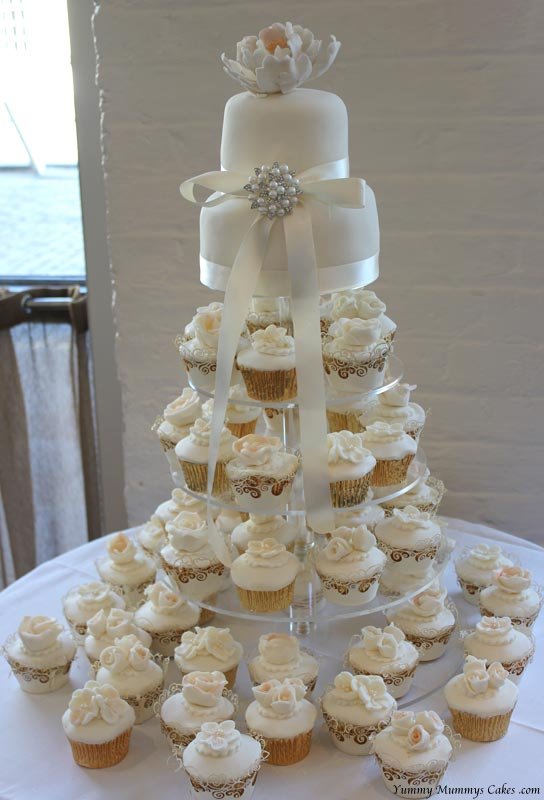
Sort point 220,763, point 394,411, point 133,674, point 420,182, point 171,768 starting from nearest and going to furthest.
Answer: point 220,763 < point 171,768 < point 133,674 < point 394,411 < point 420,182

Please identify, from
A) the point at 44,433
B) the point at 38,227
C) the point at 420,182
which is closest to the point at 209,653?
the point at 420,182

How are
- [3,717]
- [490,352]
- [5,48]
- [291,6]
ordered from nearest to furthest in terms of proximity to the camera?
[3,717], [291,6], [490,352], [5,48]

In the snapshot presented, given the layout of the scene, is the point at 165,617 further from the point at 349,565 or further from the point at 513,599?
the point at 513,599

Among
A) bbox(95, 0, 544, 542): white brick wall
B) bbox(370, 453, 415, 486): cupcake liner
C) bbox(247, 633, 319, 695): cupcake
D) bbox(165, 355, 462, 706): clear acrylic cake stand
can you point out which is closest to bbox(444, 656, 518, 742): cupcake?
bbox(165, 355, 462, 706): clear acrylic cake stand

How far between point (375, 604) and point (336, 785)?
323mm

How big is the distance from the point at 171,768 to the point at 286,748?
0.17 metres

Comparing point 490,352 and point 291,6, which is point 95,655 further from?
point 291,6

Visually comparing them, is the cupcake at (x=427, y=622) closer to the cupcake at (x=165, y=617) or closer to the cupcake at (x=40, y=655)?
the cupcake at (x=165, y=617)

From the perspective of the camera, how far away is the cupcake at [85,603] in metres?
1.62

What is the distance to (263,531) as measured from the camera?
153 centimetres

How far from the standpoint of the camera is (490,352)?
2.10 m

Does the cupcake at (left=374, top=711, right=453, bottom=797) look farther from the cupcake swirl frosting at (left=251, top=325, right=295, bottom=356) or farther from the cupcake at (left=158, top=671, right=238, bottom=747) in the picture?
the cupcake swirl frosting at (left=251, top=325, right=295, bottom=356)

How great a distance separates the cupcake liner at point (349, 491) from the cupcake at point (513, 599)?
32cm

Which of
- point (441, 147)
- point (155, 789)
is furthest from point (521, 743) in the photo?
point (441, 147)
